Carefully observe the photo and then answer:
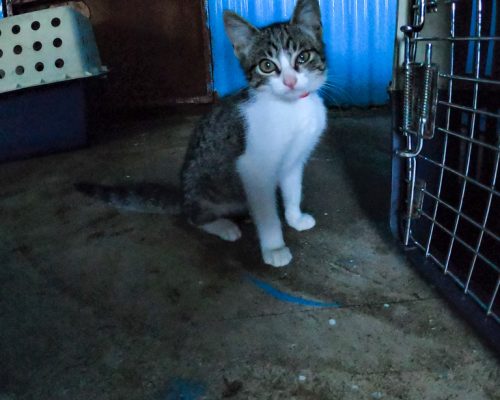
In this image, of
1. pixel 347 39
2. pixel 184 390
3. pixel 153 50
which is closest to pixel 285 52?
pixel 184 390

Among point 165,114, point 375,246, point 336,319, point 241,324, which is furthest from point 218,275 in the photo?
point 165,114

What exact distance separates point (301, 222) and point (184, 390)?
686 mm

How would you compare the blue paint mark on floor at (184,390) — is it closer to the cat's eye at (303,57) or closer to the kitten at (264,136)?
the kitten at (264,136)

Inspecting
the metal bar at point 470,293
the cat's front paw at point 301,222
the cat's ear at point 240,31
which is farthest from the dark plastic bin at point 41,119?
the metal bar at point 470,293

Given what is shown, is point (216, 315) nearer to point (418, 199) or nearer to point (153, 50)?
point (418, 199)

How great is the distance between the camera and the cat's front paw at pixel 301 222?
52.1 inches

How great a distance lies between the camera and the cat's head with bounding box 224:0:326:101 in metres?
1.18

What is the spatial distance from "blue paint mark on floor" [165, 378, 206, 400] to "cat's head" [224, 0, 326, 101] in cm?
76

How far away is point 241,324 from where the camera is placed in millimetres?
915

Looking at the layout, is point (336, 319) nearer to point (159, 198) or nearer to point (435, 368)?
point (435, 368)

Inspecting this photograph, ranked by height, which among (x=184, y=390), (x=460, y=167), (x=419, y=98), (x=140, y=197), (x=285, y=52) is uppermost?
(x=285, y=52)

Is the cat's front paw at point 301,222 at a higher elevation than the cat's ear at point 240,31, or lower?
lower

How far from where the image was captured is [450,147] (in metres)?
1.14

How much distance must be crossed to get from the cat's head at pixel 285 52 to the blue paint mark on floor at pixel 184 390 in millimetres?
758
